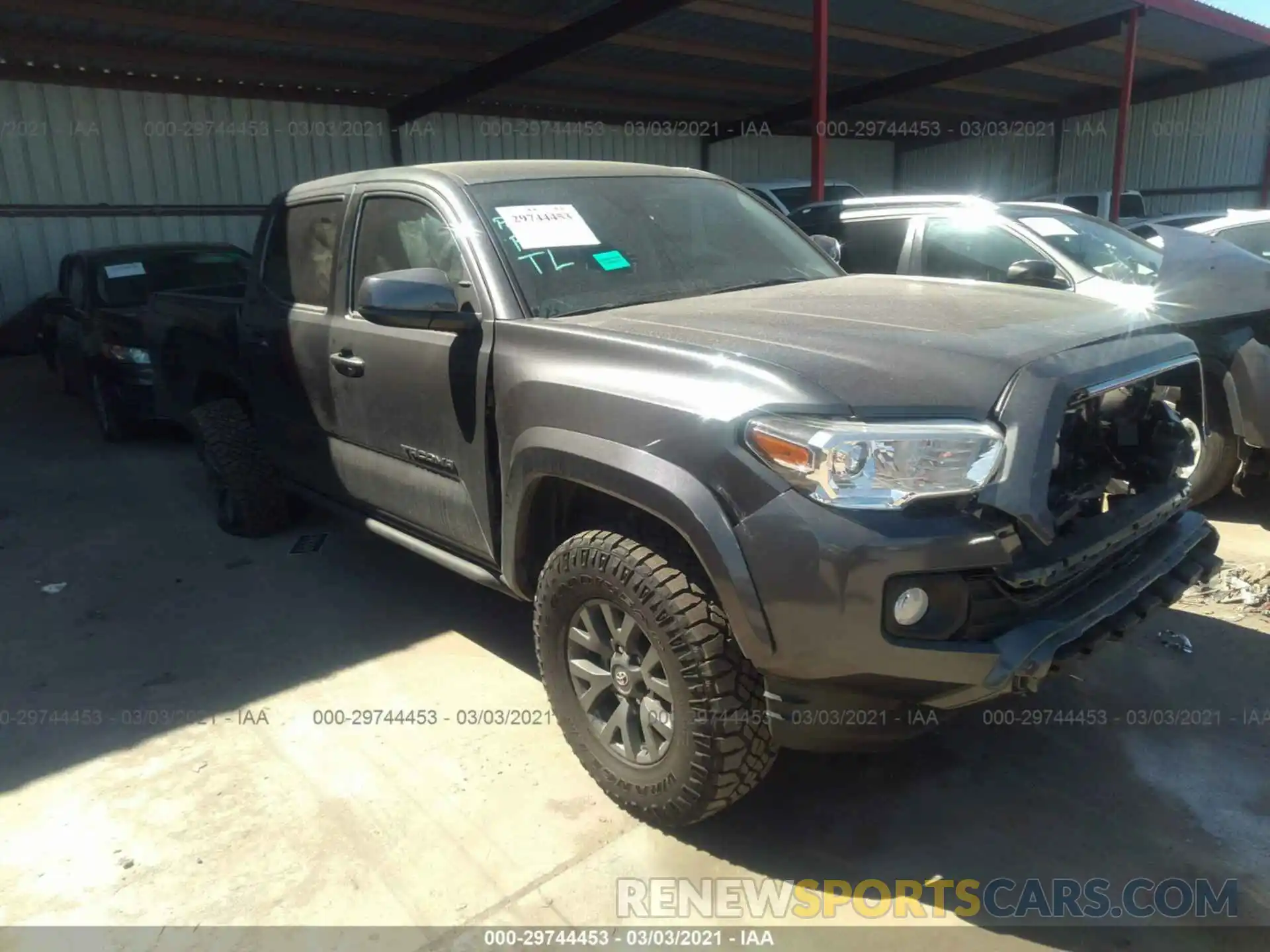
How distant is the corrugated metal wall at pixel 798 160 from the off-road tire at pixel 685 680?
1619 centimetres

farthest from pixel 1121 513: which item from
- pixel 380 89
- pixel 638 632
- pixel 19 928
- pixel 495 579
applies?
pixel 380 89

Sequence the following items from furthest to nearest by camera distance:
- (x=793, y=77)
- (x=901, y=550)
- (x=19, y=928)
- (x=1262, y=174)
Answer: (x=1262, y=174), (x=793, y=77), (x=19, y=928), (x=901, y=550)

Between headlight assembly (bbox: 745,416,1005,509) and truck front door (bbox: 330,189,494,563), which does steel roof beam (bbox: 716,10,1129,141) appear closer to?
truck front door (bbox: 330,189,494,563)

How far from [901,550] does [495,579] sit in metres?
1.57

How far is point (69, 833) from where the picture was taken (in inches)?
109

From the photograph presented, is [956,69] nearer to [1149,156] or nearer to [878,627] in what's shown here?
[1149,156]

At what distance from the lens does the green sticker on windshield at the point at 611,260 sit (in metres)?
3.18

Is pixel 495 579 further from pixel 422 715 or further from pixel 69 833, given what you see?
pixel 69 833

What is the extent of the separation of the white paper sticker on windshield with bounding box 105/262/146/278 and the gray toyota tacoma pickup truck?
5017 millimetres

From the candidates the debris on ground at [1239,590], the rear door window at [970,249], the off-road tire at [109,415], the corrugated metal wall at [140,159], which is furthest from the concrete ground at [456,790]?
the corrugated metal wall at [140,159]

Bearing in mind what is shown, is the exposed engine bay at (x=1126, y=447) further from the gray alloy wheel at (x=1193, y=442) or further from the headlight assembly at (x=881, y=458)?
the headlight assembly at (x=881, y=458)

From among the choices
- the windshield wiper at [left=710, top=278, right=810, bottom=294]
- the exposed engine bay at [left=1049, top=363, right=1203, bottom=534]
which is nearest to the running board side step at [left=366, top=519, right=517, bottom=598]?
the windshield wiper at [left=710, top=278, right=810, bottom=294]

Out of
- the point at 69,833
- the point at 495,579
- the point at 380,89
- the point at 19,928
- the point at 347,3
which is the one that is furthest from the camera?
the point at 380,89

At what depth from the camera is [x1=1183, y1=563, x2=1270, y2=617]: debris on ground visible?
156 inches
